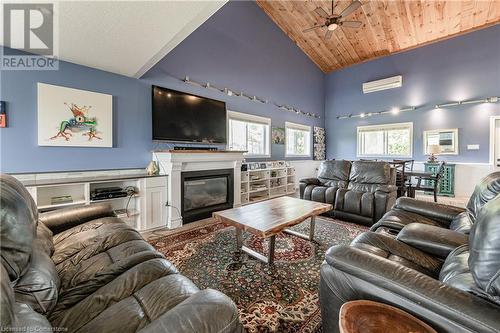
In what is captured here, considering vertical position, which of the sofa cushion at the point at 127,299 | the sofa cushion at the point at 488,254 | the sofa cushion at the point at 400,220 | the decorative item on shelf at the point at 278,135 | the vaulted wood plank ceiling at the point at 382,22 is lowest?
the sofa cushion at the point at 127,299

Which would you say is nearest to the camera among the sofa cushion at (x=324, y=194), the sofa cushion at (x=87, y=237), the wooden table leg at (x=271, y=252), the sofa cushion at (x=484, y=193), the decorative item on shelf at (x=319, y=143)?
the sofa cushion at (x=87, y=237)

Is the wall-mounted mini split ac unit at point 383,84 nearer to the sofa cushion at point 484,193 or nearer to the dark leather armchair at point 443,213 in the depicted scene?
the dark leather armchair at point 443,213

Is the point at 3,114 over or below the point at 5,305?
over

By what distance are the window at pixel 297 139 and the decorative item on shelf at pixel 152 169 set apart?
3797mm

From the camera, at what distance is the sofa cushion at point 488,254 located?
2.48 ft

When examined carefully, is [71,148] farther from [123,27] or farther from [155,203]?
[123,27]

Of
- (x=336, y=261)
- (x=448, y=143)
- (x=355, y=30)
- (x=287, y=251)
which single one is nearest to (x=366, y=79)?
(x=355, y=30)

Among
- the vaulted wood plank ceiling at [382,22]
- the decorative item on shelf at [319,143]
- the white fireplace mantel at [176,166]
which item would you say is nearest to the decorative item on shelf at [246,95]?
the decorative item on shelf at [319,143]

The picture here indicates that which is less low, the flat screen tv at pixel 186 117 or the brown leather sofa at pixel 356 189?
the flat screen tv at pixel 186 117

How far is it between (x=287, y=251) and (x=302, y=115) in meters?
5.18

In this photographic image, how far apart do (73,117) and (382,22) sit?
260 inches

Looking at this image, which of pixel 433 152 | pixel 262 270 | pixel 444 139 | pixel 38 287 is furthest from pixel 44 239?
pixel 444 139

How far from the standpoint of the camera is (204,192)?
12.4 feet

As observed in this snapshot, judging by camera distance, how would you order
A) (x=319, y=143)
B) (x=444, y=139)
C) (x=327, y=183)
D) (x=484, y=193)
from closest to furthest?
1. (x=484, y=193)
2. (x=327, y=183)
3. (x=444, y=139)
4. (x=319, y=143)
